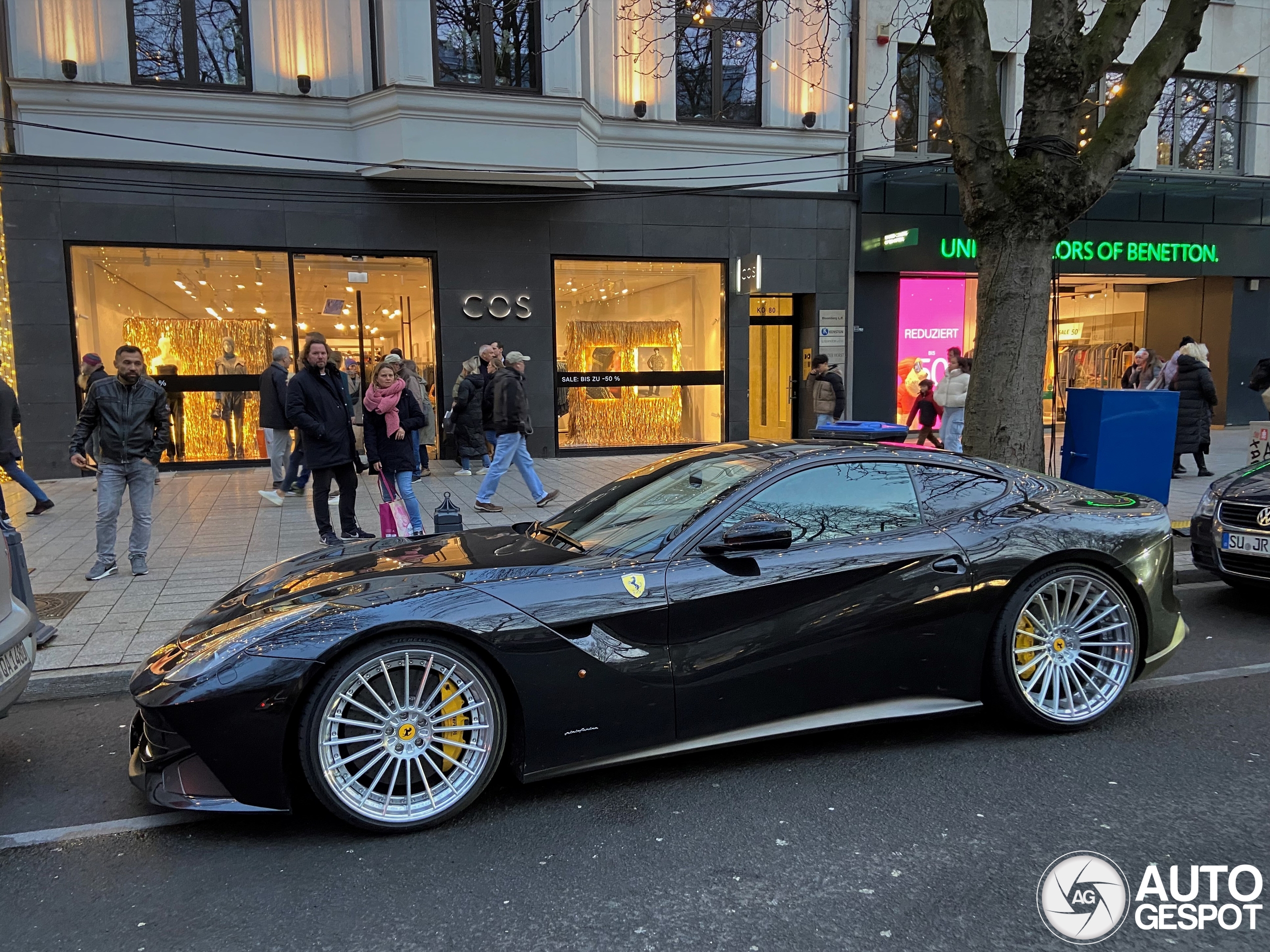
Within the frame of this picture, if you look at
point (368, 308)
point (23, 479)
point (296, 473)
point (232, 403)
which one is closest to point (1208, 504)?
→ point (296, 473)

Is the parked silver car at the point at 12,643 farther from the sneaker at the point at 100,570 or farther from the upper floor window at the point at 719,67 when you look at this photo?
the upper floor window at the point at 719,67

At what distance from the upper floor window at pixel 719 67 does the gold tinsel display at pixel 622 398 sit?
3.67m

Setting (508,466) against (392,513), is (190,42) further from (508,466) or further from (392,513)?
(392,513)

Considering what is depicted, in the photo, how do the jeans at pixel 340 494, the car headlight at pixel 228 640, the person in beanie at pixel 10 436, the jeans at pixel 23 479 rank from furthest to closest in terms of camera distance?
1. the jeans at pixel 23 479
2. the person in beanie at pixel 10 436
3. the jeans at pixel 340 494
4. the car headlight at pixel 228 640

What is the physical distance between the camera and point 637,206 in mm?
14469

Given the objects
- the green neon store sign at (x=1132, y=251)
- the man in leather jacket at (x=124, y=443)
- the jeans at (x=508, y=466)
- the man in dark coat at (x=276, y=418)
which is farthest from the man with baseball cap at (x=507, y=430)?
the green neon store sign at (x=1132, y=251)

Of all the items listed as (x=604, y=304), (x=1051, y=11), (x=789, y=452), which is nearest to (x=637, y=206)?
(x=604, y=304)

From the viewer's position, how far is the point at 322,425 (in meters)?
7.71

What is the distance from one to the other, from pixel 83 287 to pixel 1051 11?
1280cm

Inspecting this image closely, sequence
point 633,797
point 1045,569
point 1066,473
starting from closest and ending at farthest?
point 633,797 → point 1045,569 → point 1066,473

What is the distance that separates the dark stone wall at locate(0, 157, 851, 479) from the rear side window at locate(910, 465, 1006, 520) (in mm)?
10843

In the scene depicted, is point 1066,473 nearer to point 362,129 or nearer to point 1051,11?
point 1051,11

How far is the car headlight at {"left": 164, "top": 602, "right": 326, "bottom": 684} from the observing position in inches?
118

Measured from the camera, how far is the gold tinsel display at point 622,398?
14.9 metres
